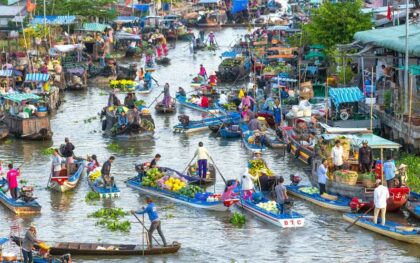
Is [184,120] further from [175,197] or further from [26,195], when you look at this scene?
[26,195]

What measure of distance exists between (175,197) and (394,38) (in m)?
17.0

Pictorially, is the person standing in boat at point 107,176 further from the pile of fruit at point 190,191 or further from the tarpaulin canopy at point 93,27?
the tarpaulin canopy at point 93,27

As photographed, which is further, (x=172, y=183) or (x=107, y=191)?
(x=107, y=191)

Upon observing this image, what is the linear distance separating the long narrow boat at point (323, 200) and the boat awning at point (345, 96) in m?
9.95

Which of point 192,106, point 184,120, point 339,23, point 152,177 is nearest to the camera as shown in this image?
point 152,177

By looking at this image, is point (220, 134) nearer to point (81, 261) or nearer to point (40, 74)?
point (40, 74)

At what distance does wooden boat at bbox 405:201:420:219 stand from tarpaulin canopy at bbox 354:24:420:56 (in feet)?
43.8

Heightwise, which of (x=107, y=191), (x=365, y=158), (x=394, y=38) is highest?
(x=394, y=38)

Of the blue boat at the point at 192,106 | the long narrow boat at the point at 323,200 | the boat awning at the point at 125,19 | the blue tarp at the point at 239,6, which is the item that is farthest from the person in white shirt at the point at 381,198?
the blue tarp at the point at 239,6

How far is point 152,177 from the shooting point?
41438 millimetres

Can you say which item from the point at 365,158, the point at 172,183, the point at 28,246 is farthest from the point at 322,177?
the point at 28,246

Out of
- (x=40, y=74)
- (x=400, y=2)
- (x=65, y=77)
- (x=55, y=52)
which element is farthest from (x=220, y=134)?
(x=400, y=2)

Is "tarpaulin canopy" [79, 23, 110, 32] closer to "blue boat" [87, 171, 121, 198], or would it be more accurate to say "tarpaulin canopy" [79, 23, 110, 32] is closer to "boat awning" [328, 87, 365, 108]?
"boat awning" [328, 87, 365, 108]

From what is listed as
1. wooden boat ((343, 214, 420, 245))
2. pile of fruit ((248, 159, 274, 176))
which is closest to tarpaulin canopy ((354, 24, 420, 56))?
pile of fruit ((248, 159, 274, 176))
